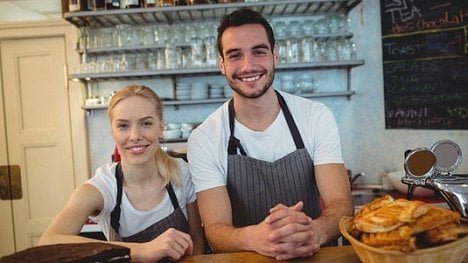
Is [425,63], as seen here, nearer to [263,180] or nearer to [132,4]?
[263,180]

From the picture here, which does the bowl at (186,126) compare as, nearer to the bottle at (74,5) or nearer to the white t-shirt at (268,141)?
the bottle at (74,5)

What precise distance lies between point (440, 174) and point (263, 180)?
0.62 meters

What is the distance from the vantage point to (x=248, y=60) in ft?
5.48

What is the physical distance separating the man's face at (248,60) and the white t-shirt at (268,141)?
0.15 m

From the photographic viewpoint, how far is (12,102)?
3781mm

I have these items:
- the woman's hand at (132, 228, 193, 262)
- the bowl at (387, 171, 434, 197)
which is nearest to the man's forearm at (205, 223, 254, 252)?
the woman's hand at (132, 228, 193, 262)

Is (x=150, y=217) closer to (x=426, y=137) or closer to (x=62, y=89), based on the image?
(x=426, y=137)

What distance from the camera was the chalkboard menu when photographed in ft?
8.73

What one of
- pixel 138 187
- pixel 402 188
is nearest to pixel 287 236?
pixel 138 187

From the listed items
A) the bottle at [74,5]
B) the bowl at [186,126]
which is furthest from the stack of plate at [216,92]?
the bottle at [74,5]

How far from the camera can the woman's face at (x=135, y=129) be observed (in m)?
1.61

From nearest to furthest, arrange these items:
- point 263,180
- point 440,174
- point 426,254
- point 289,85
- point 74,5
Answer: point 426,254 < point 440,174 < point 263,180 < point 74,5 < point 289,85

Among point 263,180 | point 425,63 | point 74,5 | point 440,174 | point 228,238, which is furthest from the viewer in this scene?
point 74,5

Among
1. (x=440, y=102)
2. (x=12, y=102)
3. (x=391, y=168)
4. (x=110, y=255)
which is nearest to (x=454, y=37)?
(x=440, y=102)
